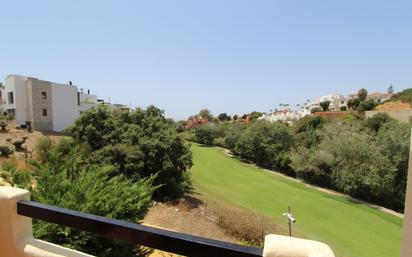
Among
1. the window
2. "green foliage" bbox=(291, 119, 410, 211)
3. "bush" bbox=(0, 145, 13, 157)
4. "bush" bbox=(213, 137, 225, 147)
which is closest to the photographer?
"bush" bbox=(0, 145, 13, 157)

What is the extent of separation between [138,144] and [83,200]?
11574 mm

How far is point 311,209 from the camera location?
18.2m

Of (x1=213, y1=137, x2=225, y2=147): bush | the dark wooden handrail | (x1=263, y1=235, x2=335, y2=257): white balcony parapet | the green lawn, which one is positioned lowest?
the green lawn

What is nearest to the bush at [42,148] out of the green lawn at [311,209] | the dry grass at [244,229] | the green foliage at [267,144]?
the dry grass at [244,229]

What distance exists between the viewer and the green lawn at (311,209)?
13.5 m

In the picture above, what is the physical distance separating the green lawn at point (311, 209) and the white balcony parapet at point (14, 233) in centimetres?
1149

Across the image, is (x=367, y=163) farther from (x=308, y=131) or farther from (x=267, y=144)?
(x=267, y=144)

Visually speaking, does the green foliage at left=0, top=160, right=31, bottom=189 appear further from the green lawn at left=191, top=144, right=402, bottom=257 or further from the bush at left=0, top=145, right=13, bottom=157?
the bush at left=0, top=145, right=13, bottom=157

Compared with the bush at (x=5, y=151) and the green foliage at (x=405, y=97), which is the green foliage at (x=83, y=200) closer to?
the bush at (x=5, y=151)

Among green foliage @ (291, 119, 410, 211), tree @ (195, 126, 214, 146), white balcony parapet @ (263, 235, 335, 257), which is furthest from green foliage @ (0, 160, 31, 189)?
tree @ (195, 126, 214, 146)

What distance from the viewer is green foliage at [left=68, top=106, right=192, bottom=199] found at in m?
14.9

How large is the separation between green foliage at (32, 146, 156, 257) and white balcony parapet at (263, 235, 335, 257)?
3374 mm

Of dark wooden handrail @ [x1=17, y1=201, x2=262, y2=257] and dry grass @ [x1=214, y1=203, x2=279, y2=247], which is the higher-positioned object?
dark wooden handrail @ [x1=17, y1=201, x2=262, y2=257]

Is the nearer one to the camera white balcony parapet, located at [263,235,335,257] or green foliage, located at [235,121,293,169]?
white balcony parapet, located at [263,235,335,257]
